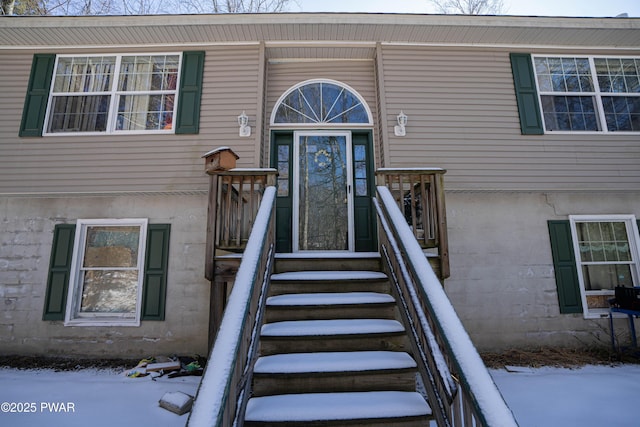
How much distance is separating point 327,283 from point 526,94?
4.55 metres

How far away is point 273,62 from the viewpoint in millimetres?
5234

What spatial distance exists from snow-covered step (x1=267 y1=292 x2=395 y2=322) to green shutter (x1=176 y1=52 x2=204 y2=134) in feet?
10.8

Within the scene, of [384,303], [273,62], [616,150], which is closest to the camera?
[384,303]

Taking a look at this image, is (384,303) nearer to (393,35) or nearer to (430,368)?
(430,368)

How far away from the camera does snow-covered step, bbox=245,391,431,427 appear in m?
1.89

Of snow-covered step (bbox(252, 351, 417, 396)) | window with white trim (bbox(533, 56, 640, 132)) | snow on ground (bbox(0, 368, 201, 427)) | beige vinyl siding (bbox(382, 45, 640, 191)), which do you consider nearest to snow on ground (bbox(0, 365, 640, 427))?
snow on ground (bbox(0, 368, 201, 427))

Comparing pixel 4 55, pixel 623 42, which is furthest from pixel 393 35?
pixel 4 55

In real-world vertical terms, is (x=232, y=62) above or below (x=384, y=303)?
above

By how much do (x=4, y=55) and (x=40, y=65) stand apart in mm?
644

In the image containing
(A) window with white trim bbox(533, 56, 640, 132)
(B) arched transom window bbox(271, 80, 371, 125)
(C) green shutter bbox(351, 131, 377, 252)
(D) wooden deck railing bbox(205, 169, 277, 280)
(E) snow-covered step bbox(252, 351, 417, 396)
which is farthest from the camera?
(B) arched transom window bbox(271, 80, 371, 125)

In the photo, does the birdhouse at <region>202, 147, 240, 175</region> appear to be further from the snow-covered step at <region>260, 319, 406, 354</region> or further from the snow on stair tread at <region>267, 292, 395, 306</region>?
the snow-covered step at <region>260, 319, 406, 354</region>

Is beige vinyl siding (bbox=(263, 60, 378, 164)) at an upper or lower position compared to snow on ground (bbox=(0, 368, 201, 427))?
upper

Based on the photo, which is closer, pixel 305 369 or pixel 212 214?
pixel 305 369

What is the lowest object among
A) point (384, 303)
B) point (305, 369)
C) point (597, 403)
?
point (597, 403)
